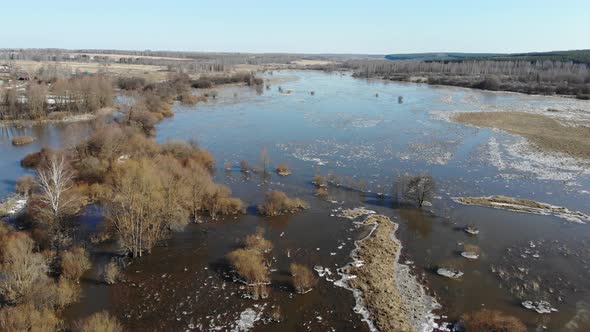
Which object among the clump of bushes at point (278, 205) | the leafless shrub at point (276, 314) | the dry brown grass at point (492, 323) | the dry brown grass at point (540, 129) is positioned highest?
the dry brown grass at point (540, 129)

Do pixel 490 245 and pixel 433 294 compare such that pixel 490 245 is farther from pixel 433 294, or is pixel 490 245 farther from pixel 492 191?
pixel 492 191

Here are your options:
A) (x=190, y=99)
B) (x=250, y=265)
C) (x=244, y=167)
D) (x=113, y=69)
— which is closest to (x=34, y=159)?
(x=244, y=167)

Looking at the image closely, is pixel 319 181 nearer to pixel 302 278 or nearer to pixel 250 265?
pixel 250 265

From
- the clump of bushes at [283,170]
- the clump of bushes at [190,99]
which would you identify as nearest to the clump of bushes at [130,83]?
the clump of bushes at [190,99]

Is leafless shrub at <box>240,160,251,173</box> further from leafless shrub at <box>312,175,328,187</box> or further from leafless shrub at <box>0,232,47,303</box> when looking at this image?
leafless shrub at <box>0,232,47,303</box>

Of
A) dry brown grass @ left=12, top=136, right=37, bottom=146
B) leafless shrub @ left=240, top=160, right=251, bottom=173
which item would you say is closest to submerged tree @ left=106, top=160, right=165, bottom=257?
leafless shrub @ left=240, top=160, right=251, bottom=173

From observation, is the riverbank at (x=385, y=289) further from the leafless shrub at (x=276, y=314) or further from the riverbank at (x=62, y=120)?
the riverbank at (x=62, y=120)
